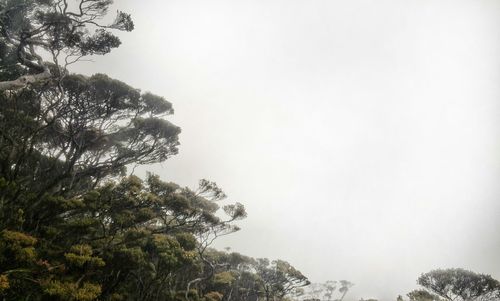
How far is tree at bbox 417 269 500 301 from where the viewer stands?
28125 mm

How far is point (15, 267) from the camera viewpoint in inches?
495

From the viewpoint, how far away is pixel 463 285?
2881cm

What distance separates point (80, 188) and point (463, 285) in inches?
1372

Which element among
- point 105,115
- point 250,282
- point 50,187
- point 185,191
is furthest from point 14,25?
point 250,282

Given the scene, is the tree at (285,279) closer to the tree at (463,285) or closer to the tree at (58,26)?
the tree at (463,285)

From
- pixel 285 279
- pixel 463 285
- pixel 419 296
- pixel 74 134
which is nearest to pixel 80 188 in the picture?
pixel 74 134

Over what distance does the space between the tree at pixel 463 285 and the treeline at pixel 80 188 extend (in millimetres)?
19822

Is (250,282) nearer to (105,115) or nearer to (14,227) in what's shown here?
(105,115)

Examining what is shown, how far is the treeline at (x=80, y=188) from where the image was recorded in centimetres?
1298

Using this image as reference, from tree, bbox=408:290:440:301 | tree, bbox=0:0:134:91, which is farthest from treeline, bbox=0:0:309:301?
tree, bbox=408:290:440:301

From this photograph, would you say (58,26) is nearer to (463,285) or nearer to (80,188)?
(80,188)

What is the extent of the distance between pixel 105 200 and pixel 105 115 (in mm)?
6537

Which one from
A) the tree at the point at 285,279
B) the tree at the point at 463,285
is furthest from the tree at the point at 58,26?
the tree at the point at 463,285

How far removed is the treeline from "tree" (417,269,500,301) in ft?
65.0
